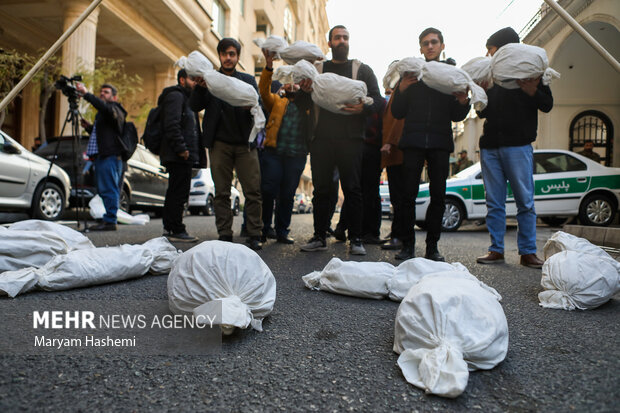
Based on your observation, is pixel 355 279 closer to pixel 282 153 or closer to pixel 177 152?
pixel 282 153

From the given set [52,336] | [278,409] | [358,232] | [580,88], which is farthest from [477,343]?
[580,88]

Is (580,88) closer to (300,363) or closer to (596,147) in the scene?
(596,147)

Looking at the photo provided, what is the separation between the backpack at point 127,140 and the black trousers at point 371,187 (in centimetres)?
306

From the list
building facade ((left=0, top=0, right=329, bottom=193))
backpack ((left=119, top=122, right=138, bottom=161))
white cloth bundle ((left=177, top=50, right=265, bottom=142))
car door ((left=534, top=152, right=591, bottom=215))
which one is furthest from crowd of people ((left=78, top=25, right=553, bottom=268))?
building facade ((left=0, top=0, right=329, bottom=193))

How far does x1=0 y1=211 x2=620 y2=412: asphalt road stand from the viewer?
1.16 meters

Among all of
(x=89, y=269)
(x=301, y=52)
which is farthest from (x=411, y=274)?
(x=301, y=52)

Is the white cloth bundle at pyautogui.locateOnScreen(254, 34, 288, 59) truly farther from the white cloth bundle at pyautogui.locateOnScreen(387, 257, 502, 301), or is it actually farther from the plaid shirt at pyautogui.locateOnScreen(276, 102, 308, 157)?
the white cloth bundle at pyautogui.locateOnScreen(387, 257, 502, 301)

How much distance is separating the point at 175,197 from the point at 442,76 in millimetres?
2926

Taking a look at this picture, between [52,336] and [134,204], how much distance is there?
25.3 ft

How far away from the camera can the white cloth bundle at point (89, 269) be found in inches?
84.1

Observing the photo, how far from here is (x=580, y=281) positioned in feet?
7.22

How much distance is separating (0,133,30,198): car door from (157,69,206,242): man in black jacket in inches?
100

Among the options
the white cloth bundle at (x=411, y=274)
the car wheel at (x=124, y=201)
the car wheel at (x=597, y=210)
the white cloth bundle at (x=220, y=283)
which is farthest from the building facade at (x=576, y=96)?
the white cloth bundle at (x=220, y=283)

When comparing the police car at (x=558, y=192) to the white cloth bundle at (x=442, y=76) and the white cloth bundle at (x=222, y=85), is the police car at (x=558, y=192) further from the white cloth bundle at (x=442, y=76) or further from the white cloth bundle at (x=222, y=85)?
the white cloth bundle at (x=222, y=85)
